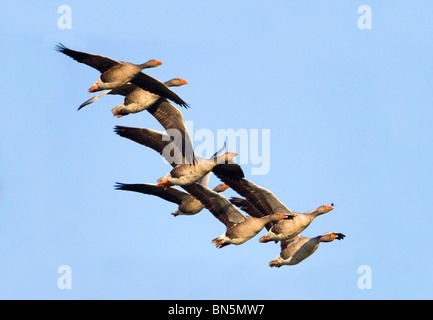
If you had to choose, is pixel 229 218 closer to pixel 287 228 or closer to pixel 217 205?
pixel 217 205

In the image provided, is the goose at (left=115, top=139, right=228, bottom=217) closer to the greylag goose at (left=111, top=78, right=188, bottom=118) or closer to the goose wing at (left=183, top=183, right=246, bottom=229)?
the goose wing at (left=183, top=183, right=246, bottom=229)

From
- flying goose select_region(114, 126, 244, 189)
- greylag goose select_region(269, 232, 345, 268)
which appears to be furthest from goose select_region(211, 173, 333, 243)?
greylag goose select_region(269, 232, 345, 268)

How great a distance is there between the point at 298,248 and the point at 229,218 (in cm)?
266

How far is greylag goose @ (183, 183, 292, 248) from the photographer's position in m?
34.4

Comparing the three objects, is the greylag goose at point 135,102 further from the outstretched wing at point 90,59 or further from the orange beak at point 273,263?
the orange beak at point 273,263

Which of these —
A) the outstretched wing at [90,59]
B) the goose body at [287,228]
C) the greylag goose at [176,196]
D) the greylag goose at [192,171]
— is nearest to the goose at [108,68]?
the outstretched wing at [90,59]

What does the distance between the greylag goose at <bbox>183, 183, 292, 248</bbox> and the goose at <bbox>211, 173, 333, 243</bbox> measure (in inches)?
12.0

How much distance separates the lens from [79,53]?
3306 centimetres

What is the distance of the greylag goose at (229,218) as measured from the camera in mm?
34438

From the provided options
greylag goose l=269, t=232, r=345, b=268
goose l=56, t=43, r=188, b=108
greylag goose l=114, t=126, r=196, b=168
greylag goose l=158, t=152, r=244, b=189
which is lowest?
greylag goose l=269, t=232, r=345, b=268

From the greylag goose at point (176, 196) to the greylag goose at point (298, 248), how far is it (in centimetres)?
278

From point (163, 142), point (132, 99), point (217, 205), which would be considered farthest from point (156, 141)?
point (217, 205)

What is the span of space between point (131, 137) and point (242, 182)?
3466 millimetres

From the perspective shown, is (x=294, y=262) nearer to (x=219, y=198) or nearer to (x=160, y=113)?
(x=219, y=198)
